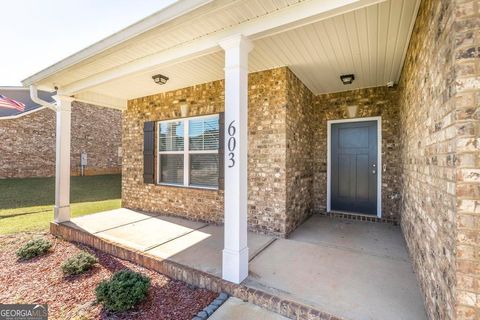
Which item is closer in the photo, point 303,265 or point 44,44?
point 303,265

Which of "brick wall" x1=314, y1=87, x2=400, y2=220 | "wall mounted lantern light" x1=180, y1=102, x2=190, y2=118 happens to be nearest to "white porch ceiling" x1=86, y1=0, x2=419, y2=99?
"brick wall" x1=314, y1=87, x2=400, y2=220

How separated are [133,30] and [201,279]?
291 centimetres

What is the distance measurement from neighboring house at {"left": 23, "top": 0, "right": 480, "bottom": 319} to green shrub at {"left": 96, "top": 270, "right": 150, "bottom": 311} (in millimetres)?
962

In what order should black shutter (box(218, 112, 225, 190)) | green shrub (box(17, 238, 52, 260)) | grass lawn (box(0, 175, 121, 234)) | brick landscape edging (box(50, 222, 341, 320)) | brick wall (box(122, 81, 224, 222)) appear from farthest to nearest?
grass lawn (box(0, 175, 121, 234)) → brick wall (box(122, 81, 224, 222)) → black shutter (box(218, 112, 225, 190)) → green shrub (box(17, 238, 52, 260)) → brick landscape edging (box(50, 222, 341, 320))

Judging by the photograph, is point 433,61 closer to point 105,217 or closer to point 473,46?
point 473,46

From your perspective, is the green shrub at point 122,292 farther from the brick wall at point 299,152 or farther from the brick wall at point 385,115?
the brick wall at point 385,115

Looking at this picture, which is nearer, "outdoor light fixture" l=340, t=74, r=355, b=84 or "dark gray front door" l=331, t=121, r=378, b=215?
"outdoor light fixture" l=340, t=74, r=355, b=84

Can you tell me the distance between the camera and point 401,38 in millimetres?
2818

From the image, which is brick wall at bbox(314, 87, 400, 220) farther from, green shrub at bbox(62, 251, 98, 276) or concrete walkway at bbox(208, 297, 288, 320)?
green shrub at bbox(62, 251, 98, 276)

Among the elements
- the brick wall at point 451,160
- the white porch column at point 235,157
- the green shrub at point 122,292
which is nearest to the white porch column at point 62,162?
the green shrub at point 122,292

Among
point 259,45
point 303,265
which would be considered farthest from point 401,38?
point 303,265

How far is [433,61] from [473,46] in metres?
0.57

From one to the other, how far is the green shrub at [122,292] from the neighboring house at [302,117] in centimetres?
96

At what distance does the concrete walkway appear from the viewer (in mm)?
2053
